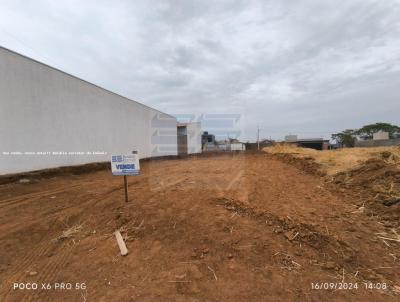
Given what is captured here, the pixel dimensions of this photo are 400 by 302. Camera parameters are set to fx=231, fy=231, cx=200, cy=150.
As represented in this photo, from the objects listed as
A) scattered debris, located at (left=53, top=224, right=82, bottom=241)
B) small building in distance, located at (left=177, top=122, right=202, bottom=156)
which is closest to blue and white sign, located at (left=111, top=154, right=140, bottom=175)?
scattered debris, located at (left=53, top=224, right=82, bottom=241)

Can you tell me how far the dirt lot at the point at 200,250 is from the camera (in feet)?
7.39

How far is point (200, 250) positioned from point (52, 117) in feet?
30.0

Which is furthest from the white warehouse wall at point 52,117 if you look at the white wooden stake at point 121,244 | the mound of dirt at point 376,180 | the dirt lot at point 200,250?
the mound of dirt at point 376,180

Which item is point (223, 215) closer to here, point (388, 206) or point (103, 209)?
point (103, 209)

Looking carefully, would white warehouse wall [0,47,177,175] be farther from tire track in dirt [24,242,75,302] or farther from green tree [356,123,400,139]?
green tree [356,123,400,139]

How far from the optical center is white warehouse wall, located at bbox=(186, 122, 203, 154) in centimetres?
2947

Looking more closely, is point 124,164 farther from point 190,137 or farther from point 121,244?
point 190,137

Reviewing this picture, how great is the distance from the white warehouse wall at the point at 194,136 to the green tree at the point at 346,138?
34.3m

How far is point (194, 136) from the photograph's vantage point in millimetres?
30641

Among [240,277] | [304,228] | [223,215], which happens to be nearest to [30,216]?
[223,215]

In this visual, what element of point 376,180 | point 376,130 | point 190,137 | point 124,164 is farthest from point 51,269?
point 376,130

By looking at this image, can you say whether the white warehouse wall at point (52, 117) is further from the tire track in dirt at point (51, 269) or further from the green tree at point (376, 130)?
the green tree at point (376, 130)

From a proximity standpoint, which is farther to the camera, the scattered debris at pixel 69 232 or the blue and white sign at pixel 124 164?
the blue and white sign at pixel 124 164
